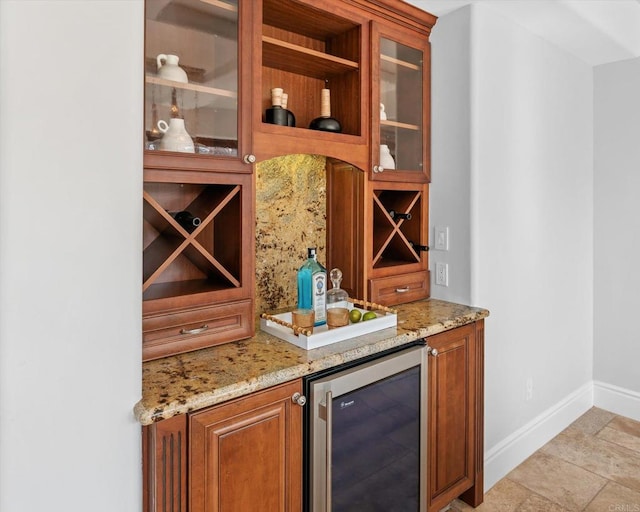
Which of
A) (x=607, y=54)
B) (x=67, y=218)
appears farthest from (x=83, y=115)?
(x=607, y=54)

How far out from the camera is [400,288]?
2314mm

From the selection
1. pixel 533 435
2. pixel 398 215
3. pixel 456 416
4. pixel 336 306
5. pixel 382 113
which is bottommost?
pixel 533 435

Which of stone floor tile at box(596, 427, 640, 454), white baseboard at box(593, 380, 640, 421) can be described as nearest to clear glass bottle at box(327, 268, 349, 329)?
stone floor tile at box(596, 427, 640, 454)

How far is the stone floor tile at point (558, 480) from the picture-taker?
2.25 meters

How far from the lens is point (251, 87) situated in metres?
1.66

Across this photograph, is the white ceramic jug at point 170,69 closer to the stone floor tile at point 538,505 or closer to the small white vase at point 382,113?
the small white vase at point 382,113

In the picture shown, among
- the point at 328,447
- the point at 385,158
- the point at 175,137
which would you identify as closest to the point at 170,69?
the point at 175,137

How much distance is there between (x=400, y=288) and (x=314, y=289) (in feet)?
2.14

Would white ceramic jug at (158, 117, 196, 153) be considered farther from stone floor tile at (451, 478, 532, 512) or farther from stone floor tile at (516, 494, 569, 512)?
stone floor tile at (516, 494, 569, 512)

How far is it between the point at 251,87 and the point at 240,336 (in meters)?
0.92

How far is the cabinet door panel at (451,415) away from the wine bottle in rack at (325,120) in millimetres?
1014

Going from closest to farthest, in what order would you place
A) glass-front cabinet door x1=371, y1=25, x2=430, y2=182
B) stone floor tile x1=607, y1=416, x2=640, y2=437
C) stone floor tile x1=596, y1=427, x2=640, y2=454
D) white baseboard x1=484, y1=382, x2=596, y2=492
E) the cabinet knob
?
the cabinet knob → glass-front cabinet door x1=371, y1=25, x2=430, y2=182 → white baseboard x1=484, y1=382, x2=596, y2=492 → stone floor tile x1=596, y1=427, x2=640, y2=454 → stone floor tile x1=607, y1=416, x2=640, y2=437

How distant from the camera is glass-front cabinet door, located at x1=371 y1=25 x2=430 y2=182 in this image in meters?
2.13

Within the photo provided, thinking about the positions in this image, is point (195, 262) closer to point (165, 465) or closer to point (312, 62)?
point (165, 465)
